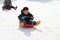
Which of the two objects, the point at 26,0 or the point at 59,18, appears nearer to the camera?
the point at 59,18

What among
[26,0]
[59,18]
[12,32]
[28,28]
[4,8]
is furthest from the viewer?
[26,0]

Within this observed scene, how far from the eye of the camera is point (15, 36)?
581cm

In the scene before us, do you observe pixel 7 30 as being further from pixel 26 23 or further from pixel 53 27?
pixel 53 27

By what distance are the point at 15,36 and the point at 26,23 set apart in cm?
101

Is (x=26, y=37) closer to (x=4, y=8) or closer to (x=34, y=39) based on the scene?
(x=34, y=39)

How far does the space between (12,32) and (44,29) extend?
1208mm

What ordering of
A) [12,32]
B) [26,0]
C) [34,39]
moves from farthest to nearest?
[26,0], [12,32], [34,39]

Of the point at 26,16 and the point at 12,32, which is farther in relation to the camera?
the point at 26,16

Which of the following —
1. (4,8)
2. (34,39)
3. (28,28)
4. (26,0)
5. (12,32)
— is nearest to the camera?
(34,39)

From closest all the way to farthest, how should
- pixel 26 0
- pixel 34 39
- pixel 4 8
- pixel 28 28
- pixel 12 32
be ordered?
pixel 34 39 < pixel 12 32 < pixel 28 28 < pixel 4 8 < pixel 26 0

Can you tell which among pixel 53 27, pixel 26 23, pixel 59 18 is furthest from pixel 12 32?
pixel 59 18

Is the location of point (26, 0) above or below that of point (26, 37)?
above

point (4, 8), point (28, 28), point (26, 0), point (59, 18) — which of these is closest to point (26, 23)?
point (28, 28)

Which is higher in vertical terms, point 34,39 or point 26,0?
point 26,0
